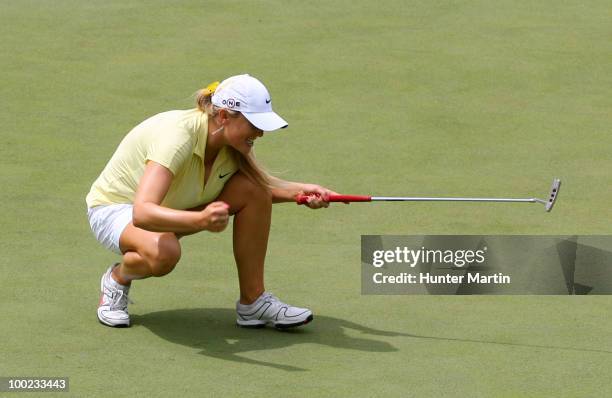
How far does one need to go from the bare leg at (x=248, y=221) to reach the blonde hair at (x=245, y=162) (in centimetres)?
3

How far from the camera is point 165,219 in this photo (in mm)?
4637

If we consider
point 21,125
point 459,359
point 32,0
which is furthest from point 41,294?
point 32,0

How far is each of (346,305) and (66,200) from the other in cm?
191

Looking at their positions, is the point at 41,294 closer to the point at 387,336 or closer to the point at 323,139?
the point at 387,336

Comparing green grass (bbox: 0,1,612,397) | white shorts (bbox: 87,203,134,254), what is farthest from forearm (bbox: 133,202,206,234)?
green grass (bbox: 0,1,612,397)

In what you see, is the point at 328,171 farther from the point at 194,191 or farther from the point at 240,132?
the point at 240,132

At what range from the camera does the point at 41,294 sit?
18.0ft

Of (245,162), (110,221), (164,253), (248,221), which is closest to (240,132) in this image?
(245,162)

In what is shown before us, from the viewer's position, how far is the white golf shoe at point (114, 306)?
5125 millimetres

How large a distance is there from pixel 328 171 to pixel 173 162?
8.34 ft

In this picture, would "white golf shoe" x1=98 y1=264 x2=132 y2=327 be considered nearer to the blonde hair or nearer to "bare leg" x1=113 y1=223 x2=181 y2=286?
"bare leg" x1=113 y1=223 x2=181 y2=286

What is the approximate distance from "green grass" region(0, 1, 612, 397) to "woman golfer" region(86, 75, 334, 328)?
17 centimetres

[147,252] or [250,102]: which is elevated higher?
[250,102]

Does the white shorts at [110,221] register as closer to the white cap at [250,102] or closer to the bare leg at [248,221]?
the bare leg at [248,221]
